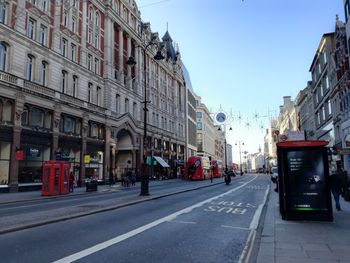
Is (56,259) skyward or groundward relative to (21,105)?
groundward

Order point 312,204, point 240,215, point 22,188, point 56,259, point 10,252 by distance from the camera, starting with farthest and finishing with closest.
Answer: point 22,188 → point 240,215 → point 312,204 → point 10,252 → point 56,259

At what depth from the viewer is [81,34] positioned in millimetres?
40781

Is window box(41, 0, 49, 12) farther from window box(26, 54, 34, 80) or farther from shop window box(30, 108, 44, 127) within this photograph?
shop window box(30, 108, 44, 127)

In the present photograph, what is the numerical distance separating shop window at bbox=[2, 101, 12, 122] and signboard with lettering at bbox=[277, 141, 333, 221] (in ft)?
78.9

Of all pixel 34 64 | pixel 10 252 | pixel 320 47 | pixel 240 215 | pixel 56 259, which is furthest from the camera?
pixel 320 47

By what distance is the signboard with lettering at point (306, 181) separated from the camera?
11.0 m

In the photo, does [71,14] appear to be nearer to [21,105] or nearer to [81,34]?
[81,34]

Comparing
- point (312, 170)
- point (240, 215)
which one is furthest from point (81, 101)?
point (312, 170)

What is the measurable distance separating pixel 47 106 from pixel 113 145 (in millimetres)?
14149

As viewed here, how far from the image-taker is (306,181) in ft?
36.5

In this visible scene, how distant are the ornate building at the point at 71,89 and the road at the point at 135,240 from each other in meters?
11.3

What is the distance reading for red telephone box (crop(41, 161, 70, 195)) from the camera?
25.1 m

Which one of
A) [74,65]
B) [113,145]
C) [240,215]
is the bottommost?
[240,215]

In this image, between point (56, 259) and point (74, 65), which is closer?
point (56, 259)
